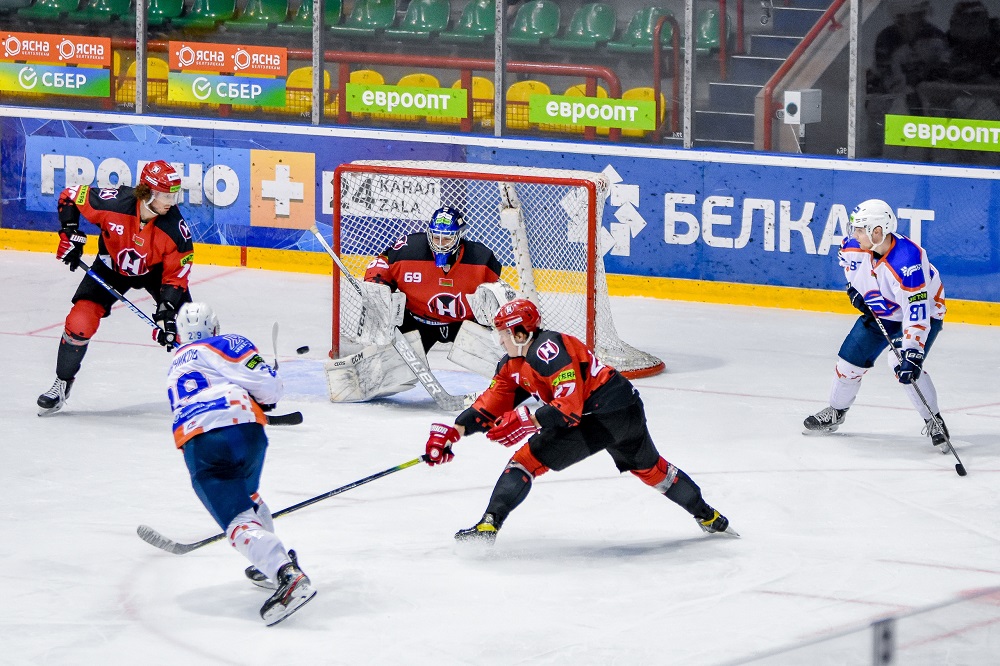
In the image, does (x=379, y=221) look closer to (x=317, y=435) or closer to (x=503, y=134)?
(x=503, y=134)

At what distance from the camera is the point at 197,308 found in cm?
564

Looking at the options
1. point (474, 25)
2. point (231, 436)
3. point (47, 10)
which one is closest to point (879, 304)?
point (231, 436)

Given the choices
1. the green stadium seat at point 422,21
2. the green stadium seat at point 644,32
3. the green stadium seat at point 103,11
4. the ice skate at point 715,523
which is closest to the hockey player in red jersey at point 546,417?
the ice skate at point 715,523

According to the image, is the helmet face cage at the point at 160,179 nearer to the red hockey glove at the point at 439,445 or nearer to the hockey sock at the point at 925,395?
the red hockey glove at the point at 439,445

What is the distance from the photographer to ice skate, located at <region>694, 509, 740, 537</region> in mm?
6320

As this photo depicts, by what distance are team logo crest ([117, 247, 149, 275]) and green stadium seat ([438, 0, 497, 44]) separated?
12.7ft

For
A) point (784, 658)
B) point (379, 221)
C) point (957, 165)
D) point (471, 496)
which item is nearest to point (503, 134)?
point (379, 221)

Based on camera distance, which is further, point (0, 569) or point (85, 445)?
point (85, 445)

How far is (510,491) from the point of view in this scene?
6.02 meters

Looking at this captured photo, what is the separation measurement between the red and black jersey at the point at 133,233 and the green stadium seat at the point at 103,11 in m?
4.40

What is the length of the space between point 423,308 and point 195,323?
3.03 m

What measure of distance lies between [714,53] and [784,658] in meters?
7.88

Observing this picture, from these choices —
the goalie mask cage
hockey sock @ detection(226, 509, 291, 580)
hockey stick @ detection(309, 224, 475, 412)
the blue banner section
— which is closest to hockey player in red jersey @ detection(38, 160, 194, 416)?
hockey stick @ detection(309, 224, 475, 412)

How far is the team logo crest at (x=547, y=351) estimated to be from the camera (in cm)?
587
